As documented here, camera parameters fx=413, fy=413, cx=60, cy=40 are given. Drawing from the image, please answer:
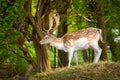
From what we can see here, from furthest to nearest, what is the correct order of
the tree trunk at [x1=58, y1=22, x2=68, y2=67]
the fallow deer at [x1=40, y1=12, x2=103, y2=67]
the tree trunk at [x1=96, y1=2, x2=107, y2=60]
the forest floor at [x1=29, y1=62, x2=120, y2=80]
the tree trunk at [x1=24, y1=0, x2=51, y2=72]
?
1. the tree trunk at [x1=58, y1=22, x2=68, y2=67]
2. the tree trunk at [x1=96, y1=2, x2=107, y2=60]
3. the tree trunk at [x1=24, y1=0, x2=51, y2=72]
4. the fallow deer at [x1=40, y1=12, x2=103, y2=67]
5. the forest floor at [x1=29, y1=62, x2=120, y2=80]

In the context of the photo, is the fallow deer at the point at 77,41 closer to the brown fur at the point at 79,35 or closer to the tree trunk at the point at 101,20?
the brown fur at the point at 79,35

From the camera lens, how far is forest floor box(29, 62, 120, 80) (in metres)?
6.68

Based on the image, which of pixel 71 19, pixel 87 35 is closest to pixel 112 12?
pixel 71 19

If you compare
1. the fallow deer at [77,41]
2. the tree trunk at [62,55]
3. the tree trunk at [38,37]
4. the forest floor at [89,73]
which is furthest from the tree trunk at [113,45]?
the forest floor at [89,73]

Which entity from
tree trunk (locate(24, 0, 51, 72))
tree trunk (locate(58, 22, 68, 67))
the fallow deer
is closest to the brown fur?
the fallow deer

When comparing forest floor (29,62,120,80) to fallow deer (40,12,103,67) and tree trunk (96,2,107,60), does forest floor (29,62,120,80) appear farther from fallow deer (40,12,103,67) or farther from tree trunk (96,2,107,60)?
tree trunk (96,2,107,60)

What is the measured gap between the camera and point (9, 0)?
411 inches

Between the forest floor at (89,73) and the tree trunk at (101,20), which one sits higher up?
the tree trunk at (101,20)

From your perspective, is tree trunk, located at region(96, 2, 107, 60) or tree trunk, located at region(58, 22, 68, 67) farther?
tree trunk, located at region(58, 22, 68, 67)

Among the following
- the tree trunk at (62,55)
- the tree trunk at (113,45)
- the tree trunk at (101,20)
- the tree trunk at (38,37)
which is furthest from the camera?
the tree trunk at (113,45)

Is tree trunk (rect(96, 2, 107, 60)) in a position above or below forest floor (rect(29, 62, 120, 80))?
above

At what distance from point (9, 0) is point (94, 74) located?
4418mm

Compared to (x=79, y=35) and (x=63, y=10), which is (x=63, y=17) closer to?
(x=63, y=10)

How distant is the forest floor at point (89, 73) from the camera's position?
668cm
